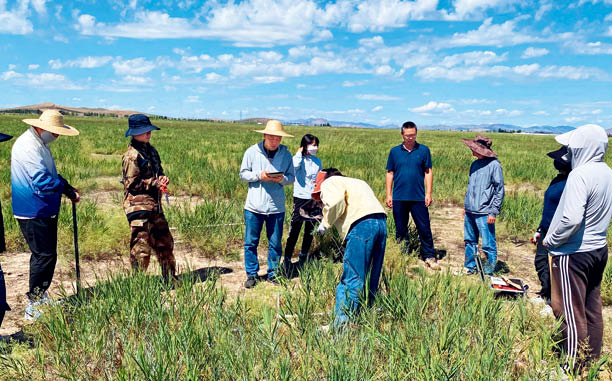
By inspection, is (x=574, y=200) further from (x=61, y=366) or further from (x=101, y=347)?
(x=61, y=366)

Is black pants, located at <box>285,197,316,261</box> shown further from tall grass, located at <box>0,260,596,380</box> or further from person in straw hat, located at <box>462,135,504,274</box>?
person in straw hat, located at <box>462,135,504,274</box>

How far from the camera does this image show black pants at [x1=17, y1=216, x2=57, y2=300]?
137 inches

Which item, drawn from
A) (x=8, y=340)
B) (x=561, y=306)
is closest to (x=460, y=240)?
(x=561, y=306)

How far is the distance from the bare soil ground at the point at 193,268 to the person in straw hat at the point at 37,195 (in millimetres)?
196

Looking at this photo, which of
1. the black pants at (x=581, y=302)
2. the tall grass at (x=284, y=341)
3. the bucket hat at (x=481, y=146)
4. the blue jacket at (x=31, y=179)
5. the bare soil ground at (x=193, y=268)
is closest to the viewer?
the tall grass at (x=284, y=341)

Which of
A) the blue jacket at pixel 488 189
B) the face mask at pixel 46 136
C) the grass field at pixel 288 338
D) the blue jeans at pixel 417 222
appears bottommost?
the grass field at pixel 288 338

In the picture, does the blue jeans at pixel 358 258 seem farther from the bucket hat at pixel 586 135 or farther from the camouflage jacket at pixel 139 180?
the camouflage jacket at pixel 139 180

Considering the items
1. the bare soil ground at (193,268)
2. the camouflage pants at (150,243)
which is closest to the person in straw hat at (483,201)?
the bare soil ground at (193,268)

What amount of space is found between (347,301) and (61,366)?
2013 millimetres

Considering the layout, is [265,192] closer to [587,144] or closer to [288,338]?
[288,338]

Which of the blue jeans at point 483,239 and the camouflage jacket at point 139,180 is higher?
the camouflage jacket at point 139,180

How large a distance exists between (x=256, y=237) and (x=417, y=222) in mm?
2109

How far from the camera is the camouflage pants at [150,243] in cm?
405

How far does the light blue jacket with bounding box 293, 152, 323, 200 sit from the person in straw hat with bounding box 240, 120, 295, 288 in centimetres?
57
